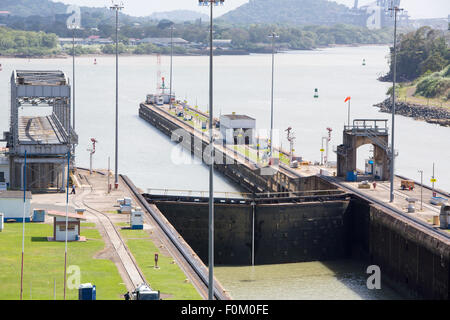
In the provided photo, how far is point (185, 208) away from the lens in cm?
6375

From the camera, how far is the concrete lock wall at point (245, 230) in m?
63.2

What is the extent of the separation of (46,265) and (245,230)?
19.9 meters

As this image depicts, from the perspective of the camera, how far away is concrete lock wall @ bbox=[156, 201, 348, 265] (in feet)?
207

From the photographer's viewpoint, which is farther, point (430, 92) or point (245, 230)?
point (430, 92)

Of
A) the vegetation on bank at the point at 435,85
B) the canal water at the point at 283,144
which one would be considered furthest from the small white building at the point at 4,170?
the vegetation on bank at the point at 435,85

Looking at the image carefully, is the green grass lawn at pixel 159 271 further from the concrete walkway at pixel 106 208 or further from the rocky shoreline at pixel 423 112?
the rocky shoreline at pixel 423 112

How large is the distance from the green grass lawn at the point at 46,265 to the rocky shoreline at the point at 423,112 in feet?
347

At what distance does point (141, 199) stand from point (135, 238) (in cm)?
1206

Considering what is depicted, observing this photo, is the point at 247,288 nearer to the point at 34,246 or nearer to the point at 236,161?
the point at 34,246

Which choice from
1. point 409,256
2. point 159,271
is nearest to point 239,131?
point 409,256

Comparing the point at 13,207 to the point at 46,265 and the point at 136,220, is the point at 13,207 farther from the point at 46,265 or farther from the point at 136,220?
the point at 46,265

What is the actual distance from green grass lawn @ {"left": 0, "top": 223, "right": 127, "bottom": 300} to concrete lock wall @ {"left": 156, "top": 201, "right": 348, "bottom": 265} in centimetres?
988

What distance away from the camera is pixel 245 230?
208 ft
